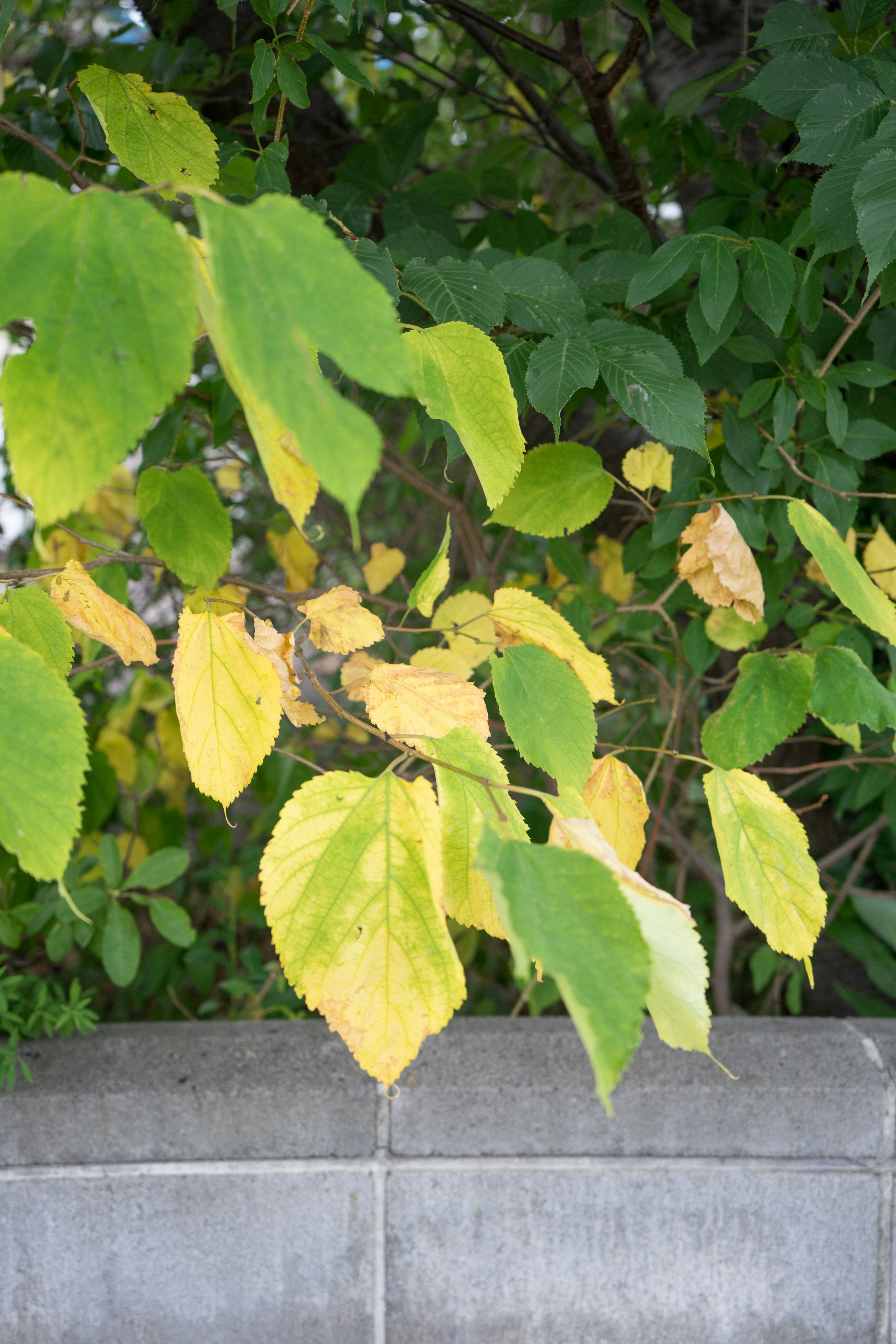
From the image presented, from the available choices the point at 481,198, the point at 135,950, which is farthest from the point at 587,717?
the point at 481,198

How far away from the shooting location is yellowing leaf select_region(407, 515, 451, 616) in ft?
1.98

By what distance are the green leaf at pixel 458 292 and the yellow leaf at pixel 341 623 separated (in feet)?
0.67

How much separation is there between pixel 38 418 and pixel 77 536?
345 millimetres

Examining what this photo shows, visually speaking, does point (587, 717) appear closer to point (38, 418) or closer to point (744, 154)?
point (38, 418)

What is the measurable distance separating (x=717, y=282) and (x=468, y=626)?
0.34m

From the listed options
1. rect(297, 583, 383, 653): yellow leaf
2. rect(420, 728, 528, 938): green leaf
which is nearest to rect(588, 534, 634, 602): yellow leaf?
rect(297, 583, 383, 653): yellow leaf

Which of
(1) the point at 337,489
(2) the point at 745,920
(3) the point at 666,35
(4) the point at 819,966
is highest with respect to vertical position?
(3) the point at 666,35

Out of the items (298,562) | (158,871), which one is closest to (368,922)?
(158,871)

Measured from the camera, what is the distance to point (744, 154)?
112 cm

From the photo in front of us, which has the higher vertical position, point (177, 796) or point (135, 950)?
point (135, 950)

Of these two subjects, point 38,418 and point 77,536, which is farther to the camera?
point 77,536

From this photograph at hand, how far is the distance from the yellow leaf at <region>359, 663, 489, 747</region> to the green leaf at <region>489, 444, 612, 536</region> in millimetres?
246

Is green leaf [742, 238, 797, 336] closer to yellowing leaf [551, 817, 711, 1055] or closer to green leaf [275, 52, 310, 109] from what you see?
green leaf [275, 52, 310, 109]

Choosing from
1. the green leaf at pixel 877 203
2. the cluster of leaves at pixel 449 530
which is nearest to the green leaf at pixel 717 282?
the cluster of leaves at pixel 449 530
